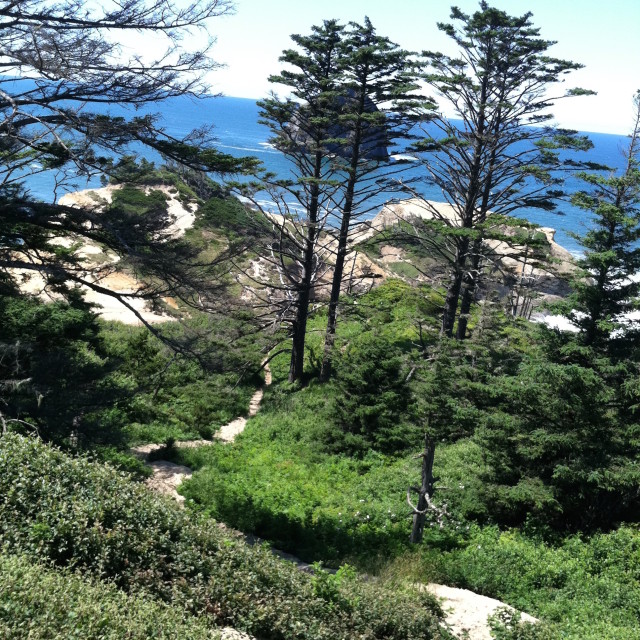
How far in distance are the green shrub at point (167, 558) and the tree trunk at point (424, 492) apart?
8.77ft

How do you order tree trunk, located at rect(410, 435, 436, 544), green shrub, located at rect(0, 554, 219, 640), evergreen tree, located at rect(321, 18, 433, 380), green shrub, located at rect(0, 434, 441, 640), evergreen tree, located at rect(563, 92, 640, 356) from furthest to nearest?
1. evergreen tree, located at rect(321, 18, 433, 380)
2. evergreen tree, located at rect(563, 92, 640, 356)
3. tree trunk, located at rect(410, 435, 436, 544)
4. green shrub, located at rect(0, 434, 441, 640)
5. green shrub, located at rect(0, 554, 219, 640)

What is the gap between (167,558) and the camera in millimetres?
7340

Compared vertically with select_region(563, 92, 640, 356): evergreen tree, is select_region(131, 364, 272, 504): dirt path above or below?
below

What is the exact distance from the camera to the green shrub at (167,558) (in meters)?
6.67

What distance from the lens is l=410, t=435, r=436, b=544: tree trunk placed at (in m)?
10.6

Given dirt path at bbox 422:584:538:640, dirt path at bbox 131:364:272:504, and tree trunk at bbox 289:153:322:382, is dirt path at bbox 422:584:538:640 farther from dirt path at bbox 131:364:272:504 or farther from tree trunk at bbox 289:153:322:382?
tree trunk at bbox 289:153:322:382

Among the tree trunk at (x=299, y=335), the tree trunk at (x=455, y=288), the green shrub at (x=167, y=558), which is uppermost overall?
the tree trunk at (x=455, y=288)

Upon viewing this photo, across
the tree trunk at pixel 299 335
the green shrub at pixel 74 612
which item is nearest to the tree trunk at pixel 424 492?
the green shrub at pixel 74 612

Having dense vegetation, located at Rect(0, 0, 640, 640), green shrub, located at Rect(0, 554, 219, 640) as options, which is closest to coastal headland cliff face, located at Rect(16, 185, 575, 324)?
dense vegetation, located at Rect(0, 0, 640, 640)

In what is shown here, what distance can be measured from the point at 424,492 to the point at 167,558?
15.9ft

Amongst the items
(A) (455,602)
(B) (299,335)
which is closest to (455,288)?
(B) (299,335)

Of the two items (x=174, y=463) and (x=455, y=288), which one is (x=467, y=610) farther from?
(x=455, y=288)

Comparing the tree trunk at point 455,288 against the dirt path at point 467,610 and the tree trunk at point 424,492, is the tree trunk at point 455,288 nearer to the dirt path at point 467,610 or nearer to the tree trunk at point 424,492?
the tree trunk at point 424,492

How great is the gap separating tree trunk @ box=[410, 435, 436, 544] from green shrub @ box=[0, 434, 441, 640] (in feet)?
8.77
